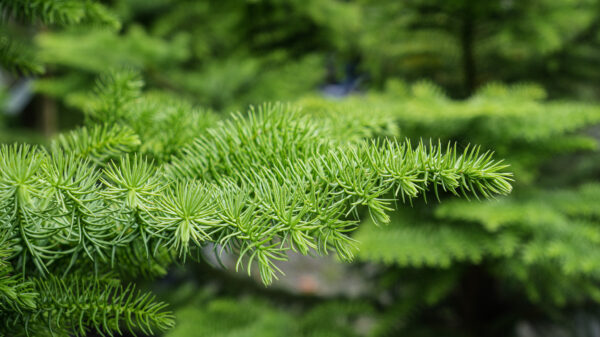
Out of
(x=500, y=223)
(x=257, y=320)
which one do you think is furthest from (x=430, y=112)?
(x=257, y=320)

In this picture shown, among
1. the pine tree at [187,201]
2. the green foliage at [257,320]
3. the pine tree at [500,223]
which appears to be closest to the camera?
the pine tree at [187,201]

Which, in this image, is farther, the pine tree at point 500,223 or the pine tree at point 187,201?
the pine tree at point 500,223

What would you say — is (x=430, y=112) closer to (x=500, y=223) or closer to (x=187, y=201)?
(x=500, y=223)

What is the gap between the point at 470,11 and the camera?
1211 mm

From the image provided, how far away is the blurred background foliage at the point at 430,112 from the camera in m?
0.99

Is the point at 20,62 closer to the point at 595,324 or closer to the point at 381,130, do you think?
the point at 381,130

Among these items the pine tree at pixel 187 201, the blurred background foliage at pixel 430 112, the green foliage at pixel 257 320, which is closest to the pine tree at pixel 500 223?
the blurred background foliage at pixel 430 112

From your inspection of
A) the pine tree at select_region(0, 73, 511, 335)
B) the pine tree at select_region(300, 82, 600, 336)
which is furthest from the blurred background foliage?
the pine tree at select_region(0, 73, 511, 335)

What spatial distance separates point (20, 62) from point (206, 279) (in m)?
1.26

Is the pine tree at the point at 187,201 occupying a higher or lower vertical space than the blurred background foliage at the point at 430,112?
lower

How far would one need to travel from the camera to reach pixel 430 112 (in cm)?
94

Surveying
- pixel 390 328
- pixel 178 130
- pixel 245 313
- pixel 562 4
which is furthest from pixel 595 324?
pixel 178 130

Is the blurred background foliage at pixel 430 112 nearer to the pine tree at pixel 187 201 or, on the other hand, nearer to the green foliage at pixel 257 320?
the green foliage at pixel 257 320

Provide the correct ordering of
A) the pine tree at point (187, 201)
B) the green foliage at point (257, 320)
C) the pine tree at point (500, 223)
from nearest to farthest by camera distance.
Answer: the pine tree at point (187, 201)
the pine tree at point (500, 223)
the green foliage at point (257, 320)
